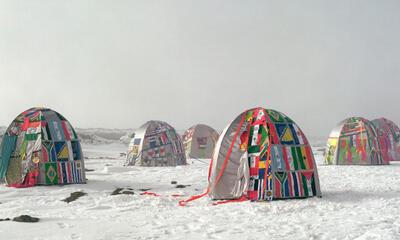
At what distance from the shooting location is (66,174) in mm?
13617

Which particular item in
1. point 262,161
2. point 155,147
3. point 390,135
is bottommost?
point 262,161

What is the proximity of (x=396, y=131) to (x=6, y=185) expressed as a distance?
2314 centimetres

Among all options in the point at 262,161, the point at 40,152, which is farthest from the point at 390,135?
the point at 40,152

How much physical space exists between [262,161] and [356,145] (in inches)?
516

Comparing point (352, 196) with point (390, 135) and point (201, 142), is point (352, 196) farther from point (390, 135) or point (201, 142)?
point (201, 142)

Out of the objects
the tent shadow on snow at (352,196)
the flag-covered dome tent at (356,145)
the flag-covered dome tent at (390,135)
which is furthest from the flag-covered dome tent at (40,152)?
the flag-covered dome tent at (390,135)

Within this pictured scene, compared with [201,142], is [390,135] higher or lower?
higher

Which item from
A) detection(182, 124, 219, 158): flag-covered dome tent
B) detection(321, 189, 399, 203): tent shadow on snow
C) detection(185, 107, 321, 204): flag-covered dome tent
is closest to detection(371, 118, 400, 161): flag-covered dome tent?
detection(182, 124, 219, 158): flag-covered dome tent

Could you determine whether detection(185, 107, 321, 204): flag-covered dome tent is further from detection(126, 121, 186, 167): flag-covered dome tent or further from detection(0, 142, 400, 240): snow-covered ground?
detection(126, 121, 186, 167): flag-covered dome tent

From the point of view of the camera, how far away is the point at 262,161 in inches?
416

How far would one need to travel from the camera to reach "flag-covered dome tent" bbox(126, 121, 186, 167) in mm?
22203

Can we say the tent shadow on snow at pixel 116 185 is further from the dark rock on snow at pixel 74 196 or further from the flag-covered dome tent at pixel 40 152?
the dark rock on snow at pixel 74 196

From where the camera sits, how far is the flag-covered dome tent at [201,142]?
30.9m

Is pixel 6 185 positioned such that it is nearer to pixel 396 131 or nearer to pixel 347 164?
pixel 347 164
